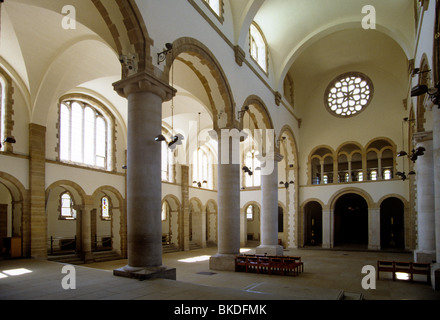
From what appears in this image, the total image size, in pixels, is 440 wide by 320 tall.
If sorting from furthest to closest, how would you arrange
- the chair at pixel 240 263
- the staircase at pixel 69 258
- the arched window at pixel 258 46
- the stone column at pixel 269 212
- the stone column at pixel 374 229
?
the stone column at pixel 374 229, the arched window at pixel 258 46, the stone column at pixel 269 212, the staircase at pixel 69 258, the chair at pixel 240 263

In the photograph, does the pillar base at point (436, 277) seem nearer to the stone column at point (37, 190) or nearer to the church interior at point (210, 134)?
the church interior at point (210, 134)

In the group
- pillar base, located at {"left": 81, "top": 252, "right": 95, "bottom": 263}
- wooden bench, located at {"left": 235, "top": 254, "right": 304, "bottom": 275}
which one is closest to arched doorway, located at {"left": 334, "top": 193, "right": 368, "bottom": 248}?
wooden bench, located at {"left": 235, "top": 254, "right": 304, "bottom": 275}

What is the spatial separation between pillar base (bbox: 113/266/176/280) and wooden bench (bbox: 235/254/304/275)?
16.3ft

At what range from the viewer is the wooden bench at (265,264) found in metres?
12.4

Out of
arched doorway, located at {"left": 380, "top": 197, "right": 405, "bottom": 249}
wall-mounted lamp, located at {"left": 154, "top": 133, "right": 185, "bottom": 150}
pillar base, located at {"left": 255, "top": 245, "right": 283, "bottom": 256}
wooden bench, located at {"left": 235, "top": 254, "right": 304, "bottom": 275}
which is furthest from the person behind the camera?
arched doorway, located at {"left": 380, "top": 197, "right": 405, "bottom": 249}

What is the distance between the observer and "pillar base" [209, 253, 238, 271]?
42.3 ft

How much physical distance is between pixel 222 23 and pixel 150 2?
477cm

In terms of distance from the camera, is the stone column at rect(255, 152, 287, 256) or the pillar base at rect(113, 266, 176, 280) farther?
the stone column at rect(255, 152, 287, 256)

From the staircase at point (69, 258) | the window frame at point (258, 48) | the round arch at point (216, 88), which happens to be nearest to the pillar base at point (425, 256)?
the round arch at point (216, 88)

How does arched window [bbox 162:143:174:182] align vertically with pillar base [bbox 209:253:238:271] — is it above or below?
above

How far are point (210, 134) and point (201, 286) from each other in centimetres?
706

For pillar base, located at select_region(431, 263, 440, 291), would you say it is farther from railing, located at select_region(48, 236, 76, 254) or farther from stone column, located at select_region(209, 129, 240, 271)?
railing, located at select_region(48, 236, 76, 254)

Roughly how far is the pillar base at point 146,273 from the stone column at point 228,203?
4980 mm
